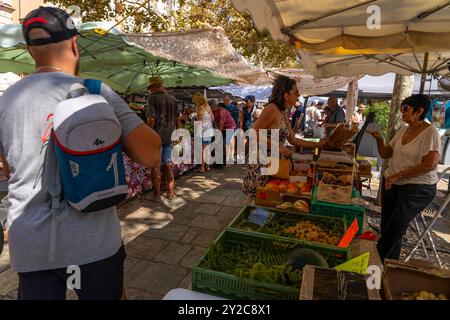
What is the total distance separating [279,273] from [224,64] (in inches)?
182

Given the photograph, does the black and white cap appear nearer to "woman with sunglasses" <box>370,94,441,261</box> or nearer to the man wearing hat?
"woman with sunglasses" <box>370,94,441,261</box>

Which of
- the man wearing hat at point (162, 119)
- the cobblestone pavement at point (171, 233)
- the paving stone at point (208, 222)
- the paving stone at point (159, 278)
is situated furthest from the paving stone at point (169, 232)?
the man wearing hat at point (162, 119)

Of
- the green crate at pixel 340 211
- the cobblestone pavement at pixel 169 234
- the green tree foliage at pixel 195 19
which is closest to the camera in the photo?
the green crate at pixel 340 211

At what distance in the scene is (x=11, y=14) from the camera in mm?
12273

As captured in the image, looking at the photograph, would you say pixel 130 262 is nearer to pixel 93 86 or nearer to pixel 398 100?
pixel 93 86

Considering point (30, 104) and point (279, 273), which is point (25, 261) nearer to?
point (30, 104)

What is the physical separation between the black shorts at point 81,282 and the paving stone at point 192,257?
84.7 inches

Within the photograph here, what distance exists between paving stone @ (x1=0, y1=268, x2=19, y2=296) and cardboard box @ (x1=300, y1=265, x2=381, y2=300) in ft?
9.66

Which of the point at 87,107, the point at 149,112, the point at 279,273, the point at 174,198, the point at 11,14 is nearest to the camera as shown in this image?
the point at 87,107

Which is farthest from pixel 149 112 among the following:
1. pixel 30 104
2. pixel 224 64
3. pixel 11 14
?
pixel 11 14

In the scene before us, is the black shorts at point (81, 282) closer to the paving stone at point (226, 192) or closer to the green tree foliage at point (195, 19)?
the paving stone at point (226, 192)

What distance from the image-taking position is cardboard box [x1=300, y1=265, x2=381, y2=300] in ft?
3.68

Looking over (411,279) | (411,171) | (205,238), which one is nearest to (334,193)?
(411,171)

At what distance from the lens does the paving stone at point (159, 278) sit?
2979mm
